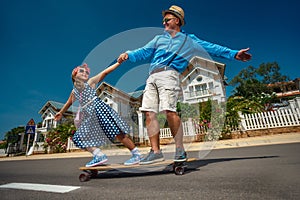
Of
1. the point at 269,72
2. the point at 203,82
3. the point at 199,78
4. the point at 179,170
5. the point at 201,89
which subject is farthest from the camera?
the point at 269,72

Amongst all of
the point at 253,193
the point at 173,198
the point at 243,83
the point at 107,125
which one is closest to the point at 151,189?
the point at 173,198

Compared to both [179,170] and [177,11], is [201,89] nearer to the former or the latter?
[177,11]

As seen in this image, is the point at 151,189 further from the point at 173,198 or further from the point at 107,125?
the point at 107,125

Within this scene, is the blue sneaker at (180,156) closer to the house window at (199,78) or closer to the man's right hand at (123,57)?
the man's right hand at (123,57)

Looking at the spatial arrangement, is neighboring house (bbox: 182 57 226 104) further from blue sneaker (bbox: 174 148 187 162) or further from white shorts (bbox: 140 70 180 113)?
blue sneaker (bbox: 174 148 187 162)

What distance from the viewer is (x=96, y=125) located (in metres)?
1.92

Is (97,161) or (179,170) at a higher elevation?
(97,161)

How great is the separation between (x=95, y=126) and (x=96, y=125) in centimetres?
2

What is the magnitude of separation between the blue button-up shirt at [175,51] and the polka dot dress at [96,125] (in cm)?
69

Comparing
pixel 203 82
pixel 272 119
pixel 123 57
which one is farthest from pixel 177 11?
pixel 203 82

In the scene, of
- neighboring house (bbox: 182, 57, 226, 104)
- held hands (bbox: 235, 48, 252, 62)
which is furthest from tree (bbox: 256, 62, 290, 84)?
held hands (bbox: 235, 48, 252, 62)

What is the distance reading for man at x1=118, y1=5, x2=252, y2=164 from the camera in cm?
173

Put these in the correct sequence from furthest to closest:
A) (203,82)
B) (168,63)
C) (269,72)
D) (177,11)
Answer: (269,72), (203,82), (177,11), (168,63)

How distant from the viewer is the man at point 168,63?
1.73 m
